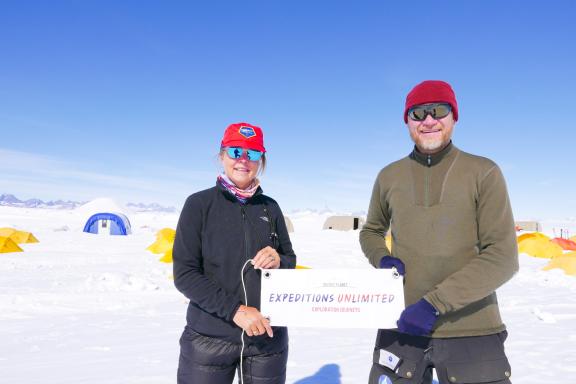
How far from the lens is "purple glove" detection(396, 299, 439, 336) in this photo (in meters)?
2.11

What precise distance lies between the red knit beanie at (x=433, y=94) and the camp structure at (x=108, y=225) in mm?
27647

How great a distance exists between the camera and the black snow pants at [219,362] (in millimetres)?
2363

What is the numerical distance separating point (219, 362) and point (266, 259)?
0.63 meters

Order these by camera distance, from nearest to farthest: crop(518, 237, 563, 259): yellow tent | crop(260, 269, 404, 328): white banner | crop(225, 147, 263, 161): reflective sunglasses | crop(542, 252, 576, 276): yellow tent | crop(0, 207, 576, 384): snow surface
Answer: crop(260, 269, 404, 328): white banner, crop(225, 147, 263, 161): reflective sunglasses, crop(0, 207, 576, 384): snow surface, crop(542, 252, 576, 276): yellow tent, crop(518, 237, 563, 259): yellow tent

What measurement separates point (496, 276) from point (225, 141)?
1.65m

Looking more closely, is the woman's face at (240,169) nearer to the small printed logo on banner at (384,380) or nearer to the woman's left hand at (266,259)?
the woman's left hand at (266,259)

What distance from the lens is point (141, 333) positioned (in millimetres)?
6184

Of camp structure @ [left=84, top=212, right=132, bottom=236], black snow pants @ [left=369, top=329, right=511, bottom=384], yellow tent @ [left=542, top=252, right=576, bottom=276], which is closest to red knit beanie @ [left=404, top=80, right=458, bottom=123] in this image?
black snow pants @ [left=369, top=329, right=511, bottom=384]

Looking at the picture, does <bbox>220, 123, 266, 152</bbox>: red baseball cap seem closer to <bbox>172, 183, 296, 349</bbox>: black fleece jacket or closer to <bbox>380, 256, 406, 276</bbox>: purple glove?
<bbox>172, 183, 296, 349</bbox>: black fleece jacket

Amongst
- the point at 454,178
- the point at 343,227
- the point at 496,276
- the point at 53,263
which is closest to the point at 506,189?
the point at 454,178

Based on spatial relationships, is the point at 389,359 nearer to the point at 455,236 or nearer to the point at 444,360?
the point at 444,360

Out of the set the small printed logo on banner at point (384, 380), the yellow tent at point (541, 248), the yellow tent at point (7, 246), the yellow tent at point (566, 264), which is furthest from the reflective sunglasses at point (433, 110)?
the yellow tent at point (541, 248)

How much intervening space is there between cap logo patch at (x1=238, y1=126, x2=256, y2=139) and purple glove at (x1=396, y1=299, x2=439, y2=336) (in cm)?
131

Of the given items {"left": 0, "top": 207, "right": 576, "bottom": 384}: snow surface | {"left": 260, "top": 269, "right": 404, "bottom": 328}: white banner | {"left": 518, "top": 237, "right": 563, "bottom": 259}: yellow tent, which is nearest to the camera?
{"left": 260, "top": 269, "right": 404, "bottom": 328}: white banner
